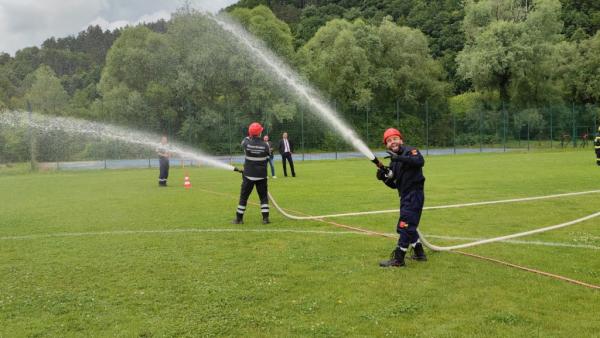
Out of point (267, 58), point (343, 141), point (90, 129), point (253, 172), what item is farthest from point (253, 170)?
point (267, 58)

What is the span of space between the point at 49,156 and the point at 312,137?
65.6ft

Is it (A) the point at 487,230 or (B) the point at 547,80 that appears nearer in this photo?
(A) the point at 487,230

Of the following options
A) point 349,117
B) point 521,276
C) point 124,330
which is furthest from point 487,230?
point 349,117

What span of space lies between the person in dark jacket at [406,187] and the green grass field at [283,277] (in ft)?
0.93

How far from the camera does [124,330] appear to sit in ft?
16.7

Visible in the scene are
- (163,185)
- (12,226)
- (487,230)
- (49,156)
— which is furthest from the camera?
(49,156)

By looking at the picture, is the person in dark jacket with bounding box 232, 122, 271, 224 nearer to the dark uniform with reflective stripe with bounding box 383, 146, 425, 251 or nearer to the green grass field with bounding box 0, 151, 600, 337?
the green grass field with bounding box 0, 151, 600, 337

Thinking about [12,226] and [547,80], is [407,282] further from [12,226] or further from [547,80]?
[547,80]

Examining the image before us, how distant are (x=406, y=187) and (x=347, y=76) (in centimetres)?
5229

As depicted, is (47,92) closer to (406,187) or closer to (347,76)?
(347,76)

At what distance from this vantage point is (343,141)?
44969 millimetres

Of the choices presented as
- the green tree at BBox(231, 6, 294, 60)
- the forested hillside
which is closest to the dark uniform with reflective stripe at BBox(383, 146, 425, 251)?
the forested hillside

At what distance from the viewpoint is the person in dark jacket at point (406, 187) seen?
727cm

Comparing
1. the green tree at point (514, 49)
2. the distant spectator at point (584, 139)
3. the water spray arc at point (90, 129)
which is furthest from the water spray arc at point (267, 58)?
the distant spectator at point (584, 139)
